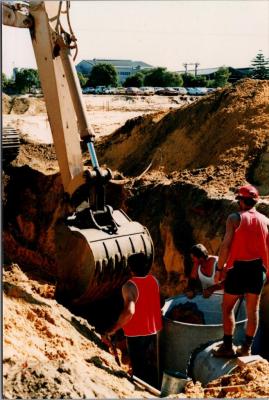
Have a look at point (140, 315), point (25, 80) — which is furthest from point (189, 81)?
point (140, 315)

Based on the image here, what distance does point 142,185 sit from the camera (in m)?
11.0

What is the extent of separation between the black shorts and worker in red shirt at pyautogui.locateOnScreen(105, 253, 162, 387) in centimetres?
69

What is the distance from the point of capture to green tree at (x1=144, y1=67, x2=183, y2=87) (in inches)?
1928

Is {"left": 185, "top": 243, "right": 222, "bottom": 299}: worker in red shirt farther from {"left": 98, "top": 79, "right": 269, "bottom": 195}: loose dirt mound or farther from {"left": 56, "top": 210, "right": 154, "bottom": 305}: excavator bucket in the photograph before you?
{"left": 98, "top": 79, "right": 269, "bottom": 195}: loose dirt mound

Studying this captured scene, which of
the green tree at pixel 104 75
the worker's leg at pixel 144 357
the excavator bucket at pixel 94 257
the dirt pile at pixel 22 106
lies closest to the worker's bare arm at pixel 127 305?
the worker's leg at pixel 144 357

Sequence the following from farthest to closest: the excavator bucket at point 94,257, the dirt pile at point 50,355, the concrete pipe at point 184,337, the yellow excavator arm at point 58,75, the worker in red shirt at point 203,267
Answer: the yellow excavator arm at point 58,75 → the excavator bucket at point 94,257 → the worker in red shirt at point 203,267 → the concrete pipe at point 184,337 → the dirt pile at point 50,355

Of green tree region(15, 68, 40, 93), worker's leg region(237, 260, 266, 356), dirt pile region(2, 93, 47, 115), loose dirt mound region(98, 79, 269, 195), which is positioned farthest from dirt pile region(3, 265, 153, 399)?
green tree region(15, 68, 40, 93)

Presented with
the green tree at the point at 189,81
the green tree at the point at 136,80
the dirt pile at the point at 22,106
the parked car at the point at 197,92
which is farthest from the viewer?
the green tree at the point at 189,81

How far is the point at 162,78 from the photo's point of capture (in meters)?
49.7

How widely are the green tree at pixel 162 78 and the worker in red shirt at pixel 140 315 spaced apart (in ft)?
148

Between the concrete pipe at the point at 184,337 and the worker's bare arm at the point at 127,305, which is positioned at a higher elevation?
the worker's bare arm at the point at 127,305

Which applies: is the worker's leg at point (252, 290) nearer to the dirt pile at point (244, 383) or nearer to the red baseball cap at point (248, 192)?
the dirt pile at point (244, 383)

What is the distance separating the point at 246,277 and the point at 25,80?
144ft

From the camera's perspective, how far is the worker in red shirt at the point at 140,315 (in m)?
4.75
